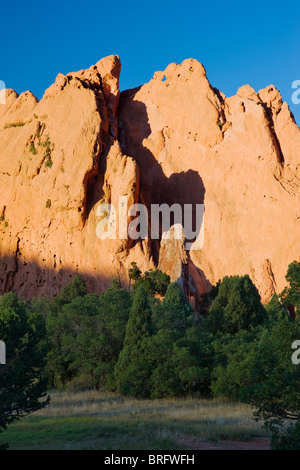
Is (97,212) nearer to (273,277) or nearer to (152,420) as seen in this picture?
(273,277)

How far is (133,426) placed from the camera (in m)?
15.5

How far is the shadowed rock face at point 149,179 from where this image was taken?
55906 mm

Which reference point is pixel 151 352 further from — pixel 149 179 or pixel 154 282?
pixel 149 179

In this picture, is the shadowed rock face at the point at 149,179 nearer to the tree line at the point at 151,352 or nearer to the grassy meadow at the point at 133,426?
the tree line at the point at 151,352

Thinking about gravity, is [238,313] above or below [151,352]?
above

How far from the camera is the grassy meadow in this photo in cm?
1308

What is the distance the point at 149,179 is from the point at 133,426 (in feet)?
165

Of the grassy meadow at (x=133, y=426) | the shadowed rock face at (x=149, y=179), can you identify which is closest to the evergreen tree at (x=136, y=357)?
the grassy meadow at (x=133, y=426)

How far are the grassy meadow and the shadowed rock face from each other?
30.1 meters

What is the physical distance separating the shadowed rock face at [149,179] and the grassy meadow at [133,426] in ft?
98.7

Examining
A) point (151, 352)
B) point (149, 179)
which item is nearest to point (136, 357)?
point (151, 352)

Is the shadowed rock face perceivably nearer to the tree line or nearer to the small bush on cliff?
the small bush on cliff
